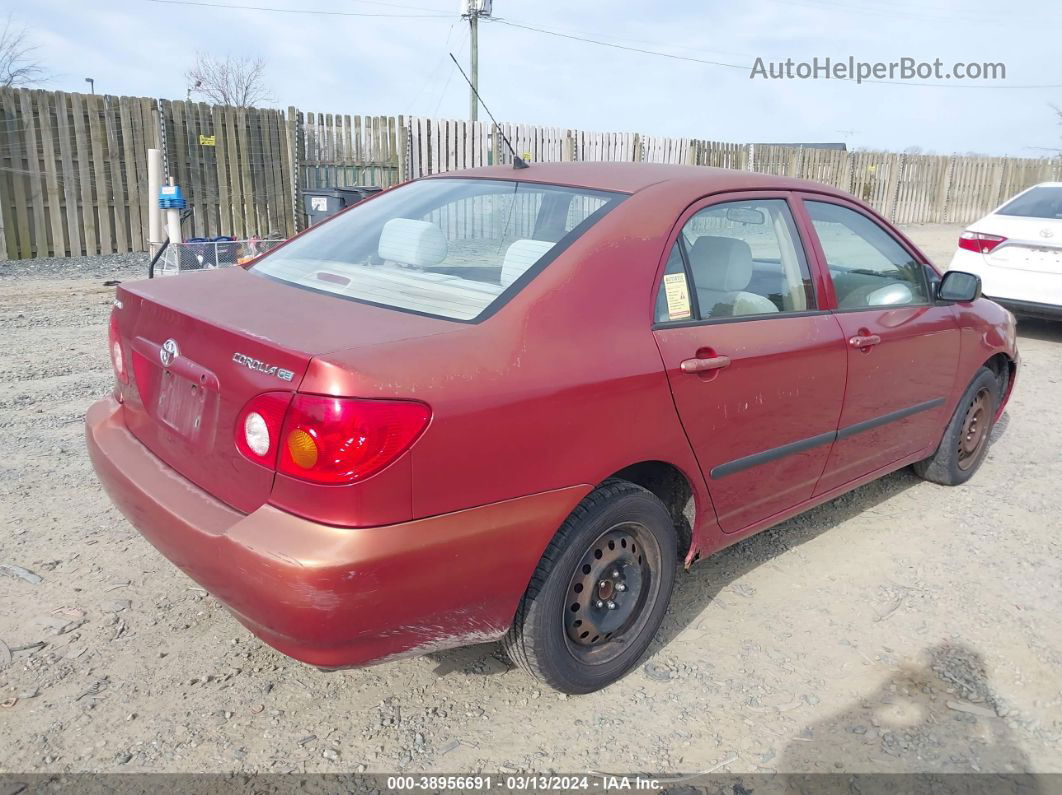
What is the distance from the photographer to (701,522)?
2918 millimetres

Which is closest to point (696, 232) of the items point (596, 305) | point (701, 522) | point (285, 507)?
point (596, 305)

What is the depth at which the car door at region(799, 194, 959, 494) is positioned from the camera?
340 cm

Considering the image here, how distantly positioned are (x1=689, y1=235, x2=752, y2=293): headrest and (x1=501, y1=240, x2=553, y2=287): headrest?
570mm

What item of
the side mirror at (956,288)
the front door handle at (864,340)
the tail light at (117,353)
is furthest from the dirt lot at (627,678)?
the side mirror at (956,288)

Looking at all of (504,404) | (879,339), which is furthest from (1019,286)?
(504,404)

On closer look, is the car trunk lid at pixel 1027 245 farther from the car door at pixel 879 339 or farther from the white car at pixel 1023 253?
the car door at pixel 879 339

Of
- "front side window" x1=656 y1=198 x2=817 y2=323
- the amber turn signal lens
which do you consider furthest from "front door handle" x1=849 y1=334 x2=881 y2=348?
the amber turn signal lens

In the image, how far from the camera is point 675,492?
9.46 feet

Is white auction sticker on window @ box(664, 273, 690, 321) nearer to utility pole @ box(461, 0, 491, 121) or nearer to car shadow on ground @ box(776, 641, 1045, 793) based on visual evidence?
car shadow on ground @ box(776, 641, 1045, 793)

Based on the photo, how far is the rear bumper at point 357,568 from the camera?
6.45 ft

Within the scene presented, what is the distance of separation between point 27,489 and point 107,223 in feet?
28.3

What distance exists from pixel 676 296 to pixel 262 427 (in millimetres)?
1397

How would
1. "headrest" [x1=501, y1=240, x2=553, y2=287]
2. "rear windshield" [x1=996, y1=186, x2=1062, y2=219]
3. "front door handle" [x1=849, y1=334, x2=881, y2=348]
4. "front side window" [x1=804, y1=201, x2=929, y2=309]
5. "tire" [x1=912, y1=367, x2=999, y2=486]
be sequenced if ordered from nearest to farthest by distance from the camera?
"headrest" [x1=501, y1=240, x2=553, y2=287], "front door handle" [x1=849, y1=334, x2=881, y2=348], "front side window" [x1=804, y1=201, x2=929, y2=309], "tire" [x1=912, y1=367, x2=999, y2=486], "rear windshield" [x1=996, y1=186, x2=1062, y2=219]

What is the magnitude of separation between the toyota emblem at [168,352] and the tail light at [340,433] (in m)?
0.54
